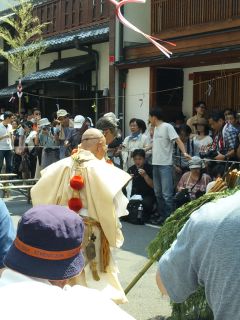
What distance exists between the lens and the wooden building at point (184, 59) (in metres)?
10.9

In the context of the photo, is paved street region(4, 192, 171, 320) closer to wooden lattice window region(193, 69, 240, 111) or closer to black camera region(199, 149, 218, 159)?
black camera region(199, 149, 218, 159)

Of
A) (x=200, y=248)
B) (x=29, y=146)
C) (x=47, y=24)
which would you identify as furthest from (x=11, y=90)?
(x=200, y=248)

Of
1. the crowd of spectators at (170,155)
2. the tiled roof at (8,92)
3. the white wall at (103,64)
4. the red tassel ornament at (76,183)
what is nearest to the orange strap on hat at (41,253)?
the red tassel ornament at (76,183)

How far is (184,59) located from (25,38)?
32.6ft

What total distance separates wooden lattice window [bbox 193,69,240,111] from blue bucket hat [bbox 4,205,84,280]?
33.3 feet

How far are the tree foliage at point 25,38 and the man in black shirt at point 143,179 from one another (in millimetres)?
9878

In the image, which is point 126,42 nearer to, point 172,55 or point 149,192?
point 172,55

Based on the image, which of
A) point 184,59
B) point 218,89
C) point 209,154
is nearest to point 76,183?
point 209,154

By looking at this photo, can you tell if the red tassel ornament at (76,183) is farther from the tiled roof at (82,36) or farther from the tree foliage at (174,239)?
the tiled roof at (82,36)

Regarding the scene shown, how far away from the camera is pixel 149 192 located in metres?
9.45

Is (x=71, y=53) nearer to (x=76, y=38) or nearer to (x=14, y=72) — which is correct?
(x=76, y=38)

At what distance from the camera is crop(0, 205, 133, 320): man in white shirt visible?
4.75 ft

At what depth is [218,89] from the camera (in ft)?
40.3

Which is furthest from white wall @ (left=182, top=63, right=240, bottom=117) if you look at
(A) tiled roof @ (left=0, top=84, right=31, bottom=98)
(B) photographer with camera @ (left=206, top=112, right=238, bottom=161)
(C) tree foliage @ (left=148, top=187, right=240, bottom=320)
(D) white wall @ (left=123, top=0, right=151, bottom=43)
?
(C) tree foliage @ (left=148, top=187, right=240, bottom=320)
